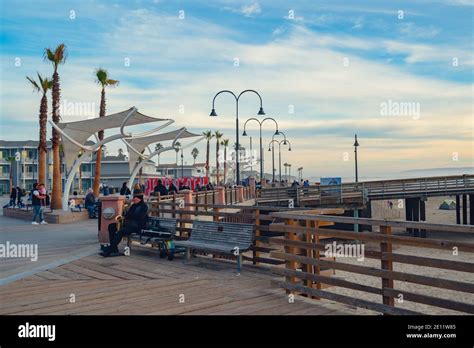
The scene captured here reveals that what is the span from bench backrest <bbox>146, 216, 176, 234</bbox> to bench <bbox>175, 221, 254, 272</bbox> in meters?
0.99

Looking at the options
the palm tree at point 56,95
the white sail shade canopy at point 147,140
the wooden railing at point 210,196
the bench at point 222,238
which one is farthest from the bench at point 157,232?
the white sail shade canopy at point 147,140

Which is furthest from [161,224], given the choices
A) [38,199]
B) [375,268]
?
[38,199]

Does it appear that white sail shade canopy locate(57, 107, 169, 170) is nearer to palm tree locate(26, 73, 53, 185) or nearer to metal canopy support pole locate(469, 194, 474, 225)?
palm tree locate(26, 73, 53, 185)

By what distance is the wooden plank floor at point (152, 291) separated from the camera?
19.9ft

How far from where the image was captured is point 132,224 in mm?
10867

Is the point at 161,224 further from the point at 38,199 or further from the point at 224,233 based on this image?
the point at 38,199

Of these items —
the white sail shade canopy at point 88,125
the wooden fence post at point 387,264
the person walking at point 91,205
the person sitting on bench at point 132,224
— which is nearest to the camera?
the wooden fence post at point 387,264

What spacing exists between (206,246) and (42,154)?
22964 millimetres

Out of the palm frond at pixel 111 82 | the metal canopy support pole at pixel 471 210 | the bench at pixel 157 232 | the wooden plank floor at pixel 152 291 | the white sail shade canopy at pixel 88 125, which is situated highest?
the palm frond at pixel 111 82

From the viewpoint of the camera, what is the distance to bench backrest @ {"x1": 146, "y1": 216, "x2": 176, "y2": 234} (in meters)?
10.9

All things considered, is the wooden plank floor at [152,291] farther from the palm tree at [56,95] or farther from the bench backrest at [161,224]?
the palm tree at [56,95]

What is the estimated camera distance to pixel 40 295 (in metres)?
6.98
